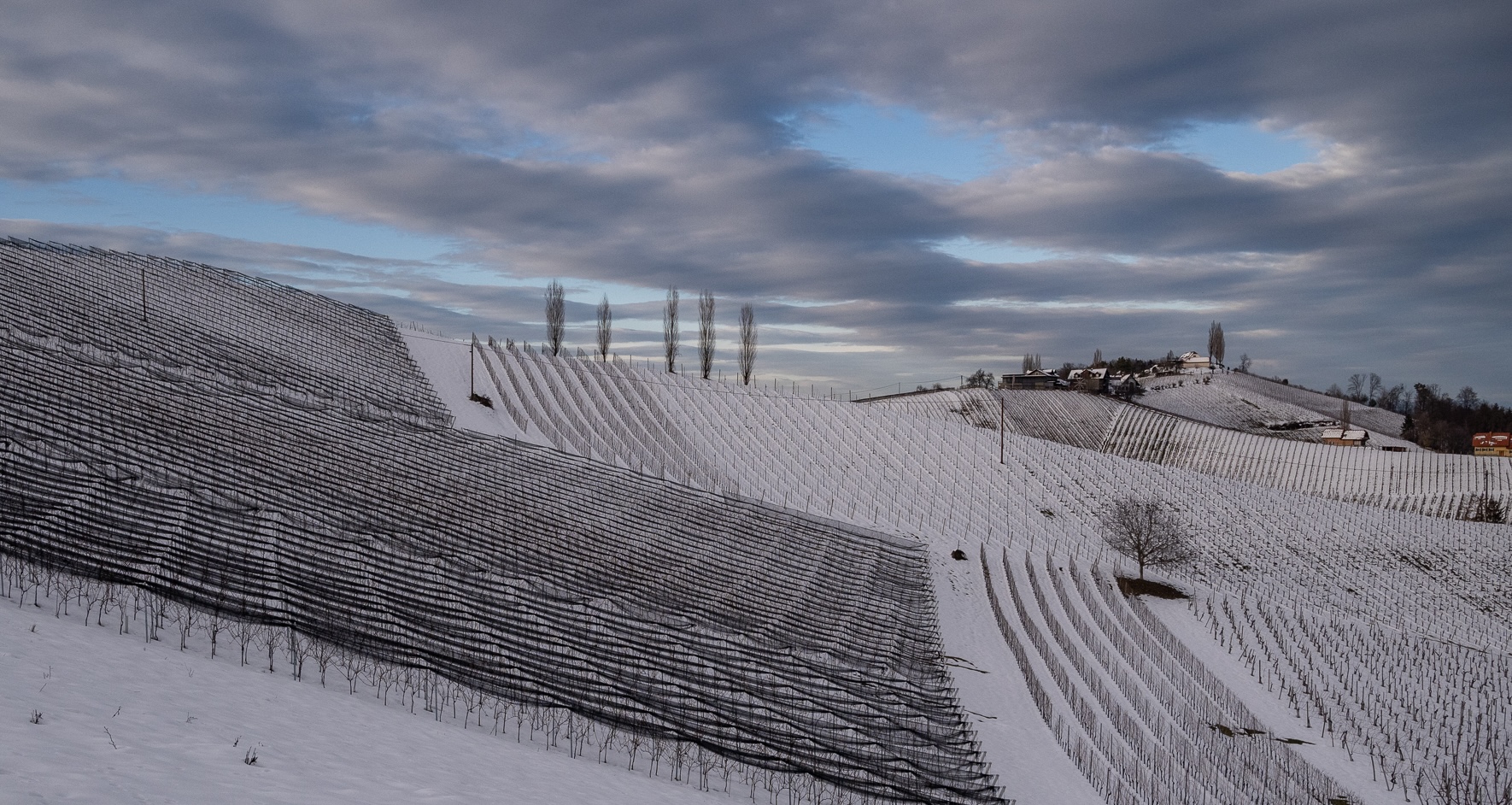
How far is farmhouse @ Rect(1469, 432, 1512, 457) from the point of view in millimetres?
83625

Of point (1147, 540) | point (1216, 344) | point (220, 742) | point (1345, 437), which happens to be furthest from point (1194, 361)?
point (220, 742)

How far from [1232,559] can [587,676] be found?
39.6 m

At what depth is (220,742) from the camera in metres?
10.3

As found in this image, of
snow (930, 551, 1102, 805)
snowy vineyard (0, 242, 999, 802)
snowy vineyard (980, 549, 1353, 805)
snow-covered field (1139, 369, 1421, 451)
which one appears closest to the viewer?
snowy vineyard (0, 242, 999, 802)

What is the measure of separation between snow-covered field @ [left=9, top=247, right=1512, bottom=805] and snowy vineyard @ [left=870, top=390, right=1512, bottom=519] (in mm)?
12295

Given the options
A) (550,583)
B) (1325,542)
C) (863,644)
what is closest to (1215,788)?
(863,644)

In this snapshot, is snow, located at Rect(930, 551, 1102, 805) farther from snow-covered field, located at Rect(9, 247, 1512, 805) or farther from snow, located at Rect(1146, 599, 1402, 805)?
snow, located at Rect(1146, 599, 1402, 805)

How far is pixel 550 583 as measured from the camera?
2447 centimetres

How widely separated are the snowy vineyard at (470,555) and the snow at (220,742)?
98.9 inches

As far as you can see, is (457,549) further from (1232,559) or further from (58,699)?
(1232,559)

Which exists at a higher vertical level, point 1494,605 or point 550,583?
point 550,583

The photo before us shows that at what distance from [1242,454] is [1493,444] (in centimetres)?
→ 2459

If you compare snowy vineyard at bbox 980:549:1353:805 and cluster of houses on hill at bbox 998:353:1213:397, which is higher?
cluster of houses on hill at bbox 998:353:1213:397

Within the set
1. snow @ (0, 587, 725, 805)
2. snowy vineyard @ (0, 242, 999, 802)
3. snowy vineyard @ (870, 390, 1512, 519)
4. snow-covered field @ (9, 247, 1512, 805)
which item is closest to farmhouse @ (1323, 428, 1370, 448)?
snowy vineyard @ (870, 390, 1512, 519)
